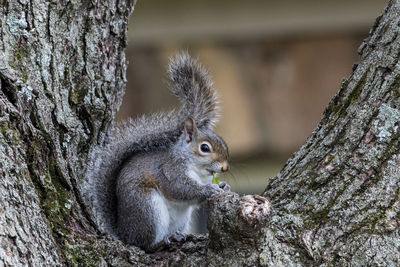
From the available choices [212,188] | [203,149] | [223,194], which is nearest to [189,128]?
[203,149]

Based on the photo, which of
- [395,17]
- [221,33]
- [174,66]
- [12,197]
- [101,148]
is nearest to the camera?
[12,197]

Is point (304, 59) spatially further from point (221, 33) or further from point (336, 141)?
point (336, 141)

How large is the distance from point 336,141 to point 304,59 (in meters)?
2.72

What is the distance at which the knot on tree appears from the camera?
1731 mm

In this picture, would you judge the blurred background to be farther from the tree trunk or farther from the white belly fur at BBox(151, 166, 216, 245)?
the tree trunk

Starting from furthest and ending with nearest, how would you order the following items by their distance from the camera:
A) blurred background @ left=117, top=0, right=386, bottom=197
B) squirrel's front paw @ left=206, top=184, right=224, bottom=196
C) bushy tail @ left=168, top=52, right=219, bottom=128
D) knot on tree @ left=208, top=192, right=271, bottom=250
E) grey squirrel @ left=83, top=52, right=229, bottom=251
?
blurred background @ left=117, top=0, right=386, bottom=197, bushy tail @ left=168, top=52, right=219, bottom=128, squirrel's front paw @ left=206, top=184, right=224, bottom=196, grey squirrel @ left=83, top=52, right=229, bottom=251, knot on tree @ left=208, top=192, right=271, bottom=250

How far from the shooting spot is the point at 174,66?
2840 mm

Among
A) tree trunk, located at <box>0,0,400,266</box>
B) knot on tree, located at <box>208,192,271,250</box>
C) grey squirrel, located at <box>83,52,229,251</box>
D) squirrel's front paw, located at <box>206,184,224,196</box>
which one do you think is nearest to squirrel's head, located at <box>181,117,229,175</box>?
grey squirrel, located at <box>83,52,229,251</box>

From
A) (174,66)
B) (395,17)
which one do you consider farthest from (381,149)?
(174,66)

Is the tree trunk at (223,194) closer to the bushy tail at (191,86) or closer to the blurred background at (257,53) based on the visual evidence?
the bushy tail at (191,86)

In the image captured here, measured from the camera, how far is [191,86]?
9.52ft

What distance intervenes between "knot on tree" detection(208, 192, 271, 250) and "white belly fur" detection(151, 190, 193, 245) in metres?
0.74

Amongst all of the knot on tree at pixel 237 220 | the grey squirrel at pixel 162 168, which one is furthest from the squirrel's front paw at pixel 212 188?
the knot on tree at pixel 237 220

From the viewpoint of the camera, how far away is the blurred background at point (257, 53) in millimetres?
4613
